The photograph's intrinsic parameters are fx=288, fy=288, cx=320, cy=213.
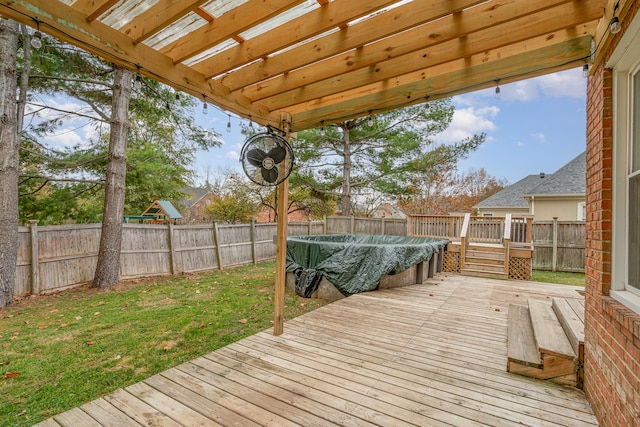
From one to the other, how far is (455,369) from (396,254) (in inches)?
114

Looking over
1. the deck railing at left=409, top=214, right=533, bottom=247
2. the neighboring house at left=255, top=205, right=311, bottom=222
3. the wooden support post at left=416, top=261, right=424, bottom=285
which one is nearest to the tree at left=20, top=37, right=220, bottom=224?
the wooden support post at left=416, top=261, right=424, bottom=285

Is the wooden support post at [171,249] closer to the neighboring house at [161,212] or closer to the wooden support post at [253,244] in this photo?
the wooden support post at [253,244]

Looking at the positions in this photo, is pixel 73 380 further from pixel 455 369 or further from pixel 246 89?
pixel 455 369

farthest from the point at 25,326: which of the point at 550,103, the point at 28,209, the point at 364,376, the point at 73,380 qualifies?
the point at 550,103

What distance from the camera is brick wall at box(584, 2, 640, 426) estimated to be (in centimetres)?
138

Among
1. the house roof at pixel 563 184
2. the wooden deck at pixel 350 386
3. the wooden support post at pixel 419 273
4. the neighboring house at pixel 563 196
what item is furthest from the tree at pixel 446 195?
the wooden deck at pixel 350 386

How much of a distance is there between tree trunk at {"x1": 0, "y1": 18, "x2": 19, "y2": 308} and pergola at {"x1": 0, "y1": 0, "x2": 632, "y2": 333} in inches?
163

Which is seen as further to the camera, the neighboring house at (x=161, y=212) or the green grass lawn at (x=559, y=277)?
the neighboring house at (x=161, y=212)

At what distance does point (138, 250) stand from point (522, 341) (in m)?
7.04

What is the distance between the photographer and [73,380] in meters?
2.45

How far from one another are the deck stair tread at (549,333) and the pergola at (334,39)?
2.14 meters

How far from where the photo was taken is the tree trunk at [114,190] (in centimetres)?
554

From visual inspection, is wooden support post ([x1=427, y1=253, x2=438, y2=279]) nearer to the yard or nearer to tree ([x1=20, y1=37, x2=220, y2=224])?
the yard

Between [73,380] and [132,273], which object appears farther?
[132,273]
